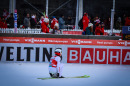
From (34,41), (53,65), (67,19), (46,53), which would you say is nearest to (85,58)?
(46,53)

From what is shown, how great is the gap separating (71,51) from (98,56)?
1.15 metres

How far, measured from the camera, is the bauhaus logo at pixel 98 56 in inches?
400

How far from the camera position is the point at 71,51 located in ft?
33.8

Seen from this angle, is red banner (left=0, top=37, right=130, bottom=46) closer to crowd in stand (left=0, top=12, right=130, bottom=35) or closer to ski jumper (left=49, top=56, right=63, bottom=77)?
crowd in stand (left=0, top=12, right=130, bottom=35)

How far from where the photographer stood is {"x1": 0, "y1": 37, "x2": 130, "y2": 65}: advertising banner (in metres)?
10.2

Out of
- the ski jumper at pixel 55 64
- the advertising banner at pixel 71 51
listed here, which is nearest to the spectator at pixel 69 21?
the advertising banner at pixel 71 51

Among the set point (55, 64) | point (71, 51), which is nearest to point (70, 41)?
point (71, 51)

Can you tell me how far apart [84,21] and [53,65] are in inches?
323

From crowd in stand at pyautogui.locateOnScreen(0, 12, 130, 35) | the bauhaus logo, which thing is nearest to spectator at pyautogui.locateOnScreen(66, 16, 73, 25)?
crowd in stand at pyautogui.locateOnScreen(0, 12, 130, 35)

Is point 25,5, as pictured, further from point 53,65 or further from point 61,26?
point 53,65

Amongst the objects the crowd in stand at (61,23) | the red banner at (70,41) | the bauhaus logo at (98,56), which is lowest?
the bauhaus logo at (98,56)

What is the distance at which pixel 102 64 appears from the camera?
10156 millimetres

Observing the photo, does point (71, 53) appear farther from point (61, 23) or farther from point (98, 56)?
point (61, 23)

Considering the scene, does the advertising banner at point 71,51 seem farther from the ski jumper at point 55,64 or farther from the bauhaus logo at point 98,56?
the ski jumper at point 55,64
